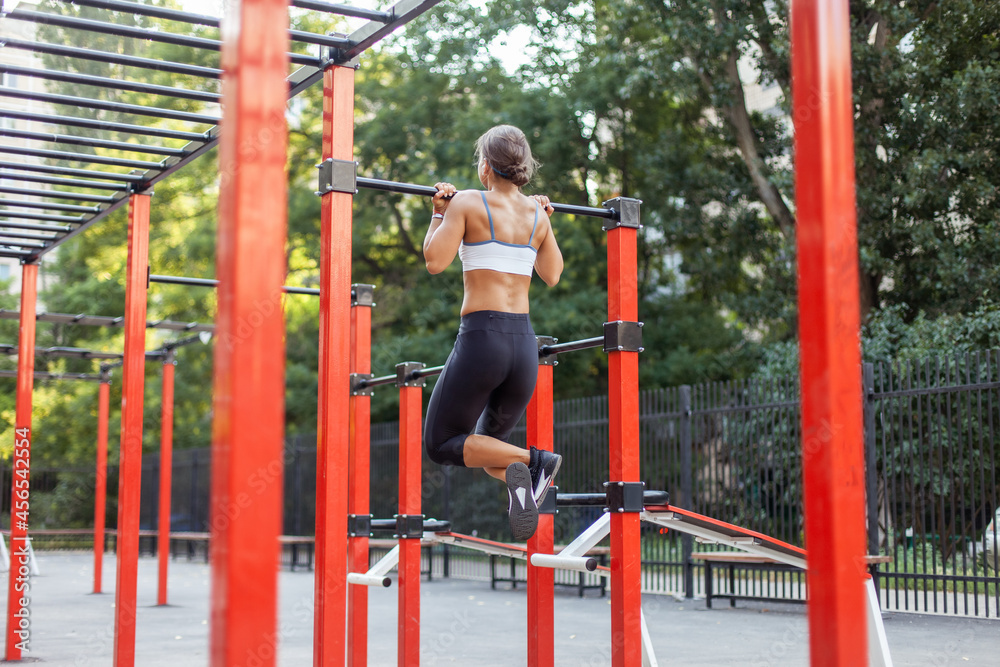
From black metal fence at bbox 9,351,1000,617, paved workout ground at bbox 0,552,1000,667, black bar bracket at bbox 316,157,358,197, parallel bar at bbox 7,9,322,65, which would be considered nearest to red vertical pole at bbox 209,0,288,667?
black bar bracket at bbox 316,157,358,197

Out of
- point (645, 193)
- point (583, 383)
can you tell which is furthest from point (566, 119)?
point (583, 383)

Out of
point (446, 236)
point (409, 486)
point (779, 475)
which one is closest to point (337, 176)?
point (446, 236)

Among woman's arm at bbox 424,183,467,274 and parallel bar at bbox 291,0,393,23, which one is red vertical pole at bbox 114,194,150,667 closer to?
parallel bar at bbox 291,0,393,23

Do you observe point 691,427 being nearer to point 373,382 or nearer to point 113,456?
point 373,382

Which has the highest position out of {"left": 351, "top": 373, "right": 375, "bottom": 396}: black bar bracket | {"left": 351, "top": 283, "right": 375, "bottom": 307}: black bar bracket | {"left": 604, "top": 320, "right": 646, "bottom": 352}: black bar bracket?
{"left": 351, "top": 283, "right": 375, "bottom": 307}: black bar bracket

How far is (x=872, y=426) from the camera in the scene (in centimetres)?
894

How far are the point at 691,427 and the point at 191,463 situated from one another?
1263 centimetres

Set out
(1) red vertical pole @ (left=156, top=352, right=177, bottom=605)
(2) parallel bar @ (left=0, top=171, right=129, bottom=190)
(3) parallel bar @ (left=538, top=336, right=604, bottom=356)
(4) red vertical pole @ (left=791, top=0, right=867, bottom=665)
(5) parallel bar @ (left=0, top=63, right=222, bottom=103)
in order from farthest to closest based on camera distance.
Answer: (1) red vertical pole @ (left=156, top=352, right=177, bottom=605), (2) parallel bar @ (left=0, top=171, right=129, bottom=190), (3) parallel bar @ (left=538, top=336, right=604, bottom=356), (5) parallel bar @ (left=0, top=63, right=222, bottom=103), (4) red vertical pole @ (left=791, top=0, right=867, bottom=665)

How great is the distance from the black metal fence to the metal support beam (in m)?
4.31

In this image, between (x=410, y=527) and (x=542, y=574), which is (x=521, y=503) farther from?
(x=410, y=527)

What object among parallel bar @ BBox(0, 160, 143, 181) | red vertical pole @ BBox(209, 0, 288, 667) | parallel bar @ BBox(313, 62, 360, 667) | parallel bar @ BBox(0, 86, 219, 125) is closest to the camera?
red vertical pole @ BBox(209, 0, 288, 667)

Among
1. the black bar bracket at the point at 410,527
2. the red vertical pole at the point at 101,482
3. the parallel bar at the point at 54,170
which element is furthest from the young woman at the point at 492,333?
the red vertical pole at the point at 101,482

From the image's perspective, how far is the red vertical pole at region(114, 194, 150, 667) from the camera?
18.0ft

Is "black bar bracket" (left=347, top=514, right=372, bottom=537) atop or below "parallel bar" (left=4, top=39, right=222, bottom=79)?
below
